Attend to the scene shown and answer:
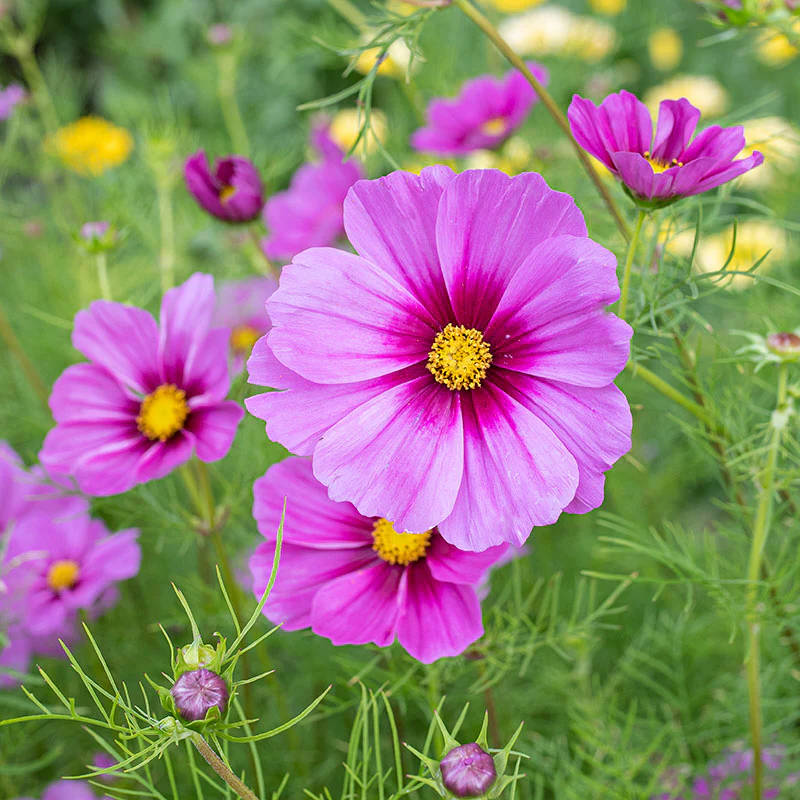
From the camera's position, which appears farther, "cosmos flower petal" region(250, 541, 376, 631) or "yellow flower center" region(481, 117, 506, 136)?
"yellow flower center" region(481, 117, 506, 136)

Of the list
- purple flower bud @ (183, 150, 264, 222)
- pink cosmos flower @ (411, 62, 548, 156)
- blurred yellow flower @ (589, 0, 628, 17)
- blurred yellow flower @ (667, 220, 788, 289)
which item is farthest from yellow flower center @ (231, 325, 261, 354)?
blurred yellow flower @ (589, 0, 628, 17)

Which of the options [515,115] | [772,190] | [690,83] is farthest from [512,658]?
[690,83]

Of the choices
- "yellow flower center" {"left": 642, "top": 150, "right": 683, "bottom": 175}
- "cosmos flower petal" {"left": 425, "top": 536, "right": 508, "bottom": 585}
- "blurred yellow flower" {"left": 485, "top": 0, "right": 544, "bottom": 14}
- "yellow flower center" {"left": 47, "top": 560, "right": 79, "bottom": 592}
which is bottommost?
"yellow flower center" {"left": 47, "top": 560, "right": 79, "bottom": 592}

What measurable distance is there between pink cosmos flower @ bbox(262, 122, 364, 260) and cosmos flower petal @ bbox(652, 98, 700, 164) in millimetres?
509

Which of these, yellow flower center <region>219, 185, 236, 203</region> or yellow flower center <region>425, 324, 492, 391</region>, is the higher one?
yellow flower center <region>219, 185, 236, 203</region>

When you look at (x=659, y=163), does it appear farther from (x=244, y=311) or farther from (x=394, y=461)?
(x=244, y=311)

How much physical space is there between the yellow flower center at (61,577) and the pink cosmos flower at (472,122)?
0.56 metres

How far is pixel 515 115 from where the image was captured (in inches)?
36.3

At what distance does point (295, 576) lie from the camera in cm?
51

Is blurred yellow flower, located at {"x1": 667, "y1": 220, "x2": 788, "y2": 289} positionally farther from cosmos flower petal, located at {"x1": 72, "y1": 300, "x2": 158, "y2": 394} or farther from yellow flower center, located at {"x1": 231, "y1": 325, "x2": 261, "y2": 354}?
cosmos flower petal, located at {"x1": 72, "y1": 300, "x2": 158, "y2": 394}

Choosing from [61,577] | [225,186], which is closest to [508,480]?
[225,186]

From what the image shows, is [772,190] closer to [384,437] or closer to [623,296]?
[623,296]

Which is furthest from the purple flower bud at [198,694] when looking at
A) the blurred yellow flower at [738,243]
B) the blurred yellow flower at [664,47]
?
the blurred yellow flower at [664,47]

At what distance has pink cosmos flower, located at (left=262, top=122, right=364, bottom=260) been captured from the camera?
96 centimetres
